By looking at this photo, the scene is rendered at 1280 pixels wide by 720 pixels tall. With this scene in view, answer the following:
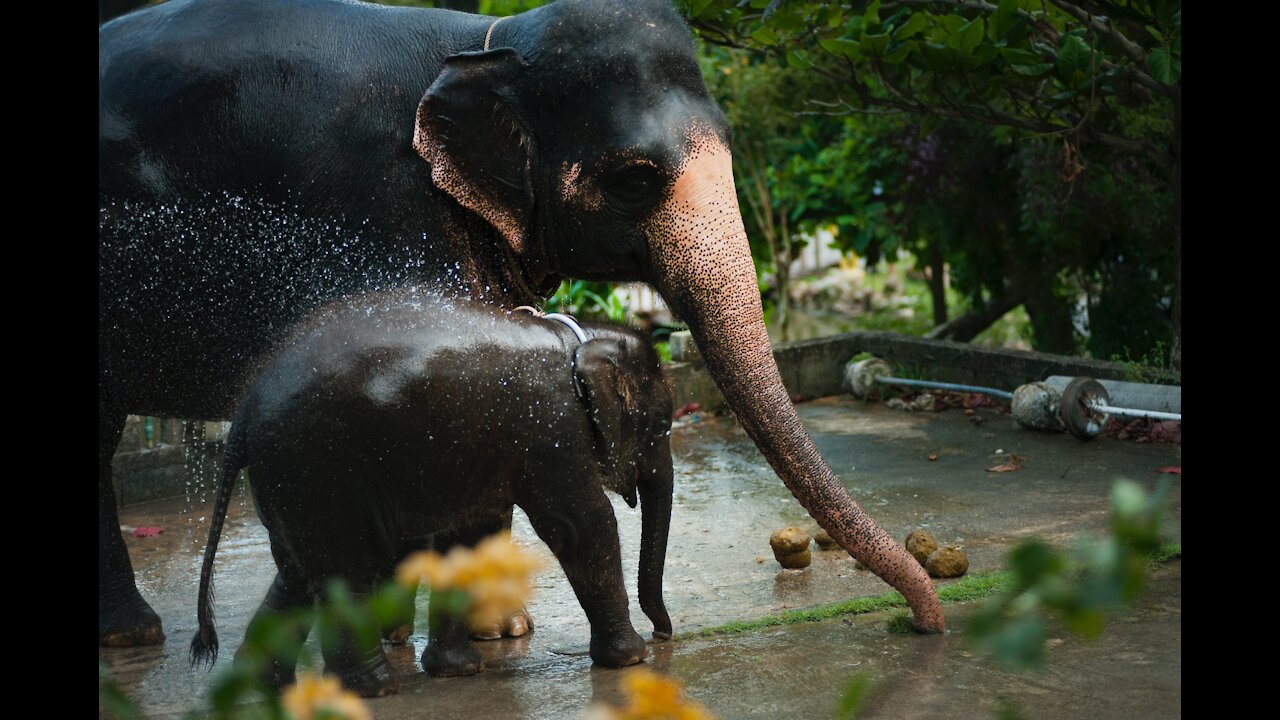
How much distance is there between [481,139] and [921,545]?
6.67ft

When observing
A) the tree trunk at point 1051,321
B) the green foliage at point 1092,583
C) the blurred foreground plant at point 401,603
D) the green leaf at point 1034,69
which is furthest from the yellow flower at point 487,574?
the tree trunk at point 1051,321

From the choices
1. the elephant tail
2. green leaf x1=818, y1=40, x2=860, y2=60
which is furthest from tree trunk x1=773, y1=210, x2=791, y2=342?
the elephant tail

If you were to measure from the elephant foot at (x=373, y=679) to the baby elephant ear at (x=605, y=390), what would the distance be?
0.77 metres

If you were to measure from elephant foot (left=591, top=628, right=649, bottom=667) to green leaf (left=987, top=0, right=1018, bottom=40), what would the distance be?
2859 mm

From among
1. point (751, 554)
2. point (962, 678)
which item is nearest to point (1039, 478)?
point (751, 554)

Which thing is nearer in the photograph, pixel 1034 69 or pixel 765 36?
pixel 1034 69

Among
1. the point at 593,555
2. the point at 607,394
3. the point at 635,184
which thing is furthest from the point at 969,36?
the point at 593,555

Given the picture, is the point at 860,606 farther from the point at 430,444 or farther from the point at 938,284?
the point at 938,284

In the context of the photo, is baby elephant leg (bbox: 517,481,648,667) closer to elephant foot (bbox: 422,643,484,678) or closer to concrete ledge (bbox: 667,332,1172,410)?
elephant foot (bbox: 422,643,484,678)

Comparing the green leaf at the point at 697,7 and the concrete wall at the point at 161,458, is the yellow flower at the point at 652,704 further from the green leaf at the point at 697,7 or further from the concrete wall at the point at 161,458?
the concrete wall at the point at 161,458

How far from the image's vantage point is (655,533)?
432cm

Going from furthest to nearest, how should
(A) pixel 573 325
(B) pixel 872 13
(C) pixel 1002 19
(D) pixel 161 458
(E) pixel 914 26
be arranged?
(D) pixel 161 458 → (B) pixel 872 13 → (E) pixel 914 26 → (C) pixel 1002 19 → (A) pixel 573 325

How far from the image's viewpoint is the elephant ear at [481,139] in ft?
13.7

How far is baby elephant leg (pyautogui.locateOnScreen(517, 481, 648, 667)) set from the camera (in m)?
3.97
